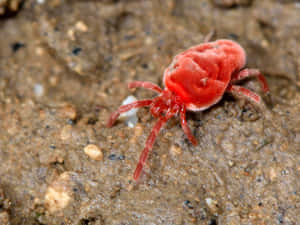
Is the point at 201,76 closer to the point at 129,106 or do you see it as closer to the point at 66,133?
the point at 129,106

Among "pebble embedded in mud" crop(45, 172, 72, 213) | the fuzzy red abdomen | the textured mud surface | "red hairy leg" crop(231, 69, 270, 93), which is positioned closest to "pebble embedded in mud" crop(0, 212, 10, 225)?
the textured mud surface

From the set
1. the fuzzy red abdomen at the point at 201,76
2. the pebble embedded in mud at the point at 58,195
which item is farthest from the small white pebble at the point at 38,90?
the fuzzy red abdomen at the point at 201,76

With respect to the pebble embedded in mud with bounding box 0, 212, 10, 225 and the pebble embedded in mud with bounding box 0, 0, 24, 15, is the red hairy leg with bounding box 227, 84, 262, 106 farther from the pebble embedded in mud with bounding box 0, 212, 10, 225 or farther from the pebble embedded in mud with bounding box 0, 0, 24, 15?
the pebble embedded in mud with bounding box 0, 0, 24, 15

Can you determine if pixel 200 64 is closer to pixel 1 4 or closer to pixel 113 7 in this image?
pixel 113 7

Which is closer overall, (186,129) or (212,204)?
(212,204)

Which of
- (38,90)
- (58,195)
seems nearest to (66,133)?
(58,195)

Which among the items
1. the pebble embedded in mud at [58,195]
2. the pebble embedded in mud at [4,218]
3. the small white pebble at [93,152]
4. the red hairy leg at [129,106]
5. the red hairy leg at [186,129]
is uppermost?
the red hairy leg at [129,106]

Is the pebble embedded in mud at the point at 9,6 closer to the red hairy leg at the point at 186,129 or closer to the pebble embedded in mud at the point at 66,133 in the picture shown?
the pebble embedded in mud at the point at 66,133
